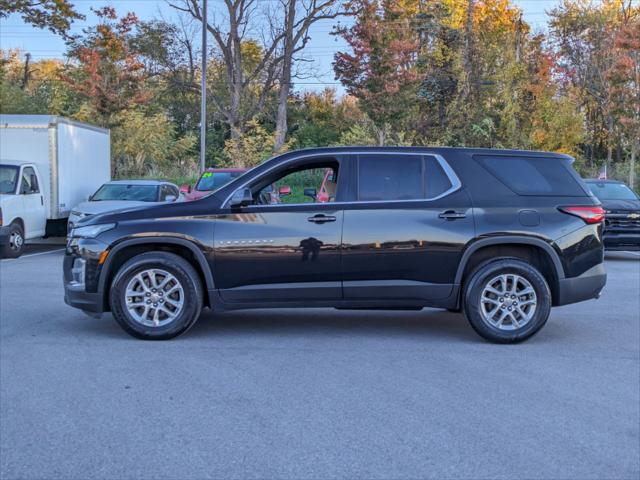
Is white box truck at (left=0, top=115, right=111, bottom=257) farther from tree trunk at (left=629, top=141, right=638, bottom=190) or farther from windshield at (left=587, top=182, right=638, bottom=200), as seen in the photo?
tree trunk at (left=629, top=141, right=638, bottom=190)

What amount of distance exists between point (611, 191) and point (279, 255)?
11.8 meters

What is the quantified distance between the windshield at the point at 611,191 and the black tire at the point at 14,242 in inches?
485

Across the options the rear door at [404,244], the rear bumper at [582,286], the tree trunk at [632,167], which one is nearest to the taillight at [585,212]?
the rear bumper at [582,286]

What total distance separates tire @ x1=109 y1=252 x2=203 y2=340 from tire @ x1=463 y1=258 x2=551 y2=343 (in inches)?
105

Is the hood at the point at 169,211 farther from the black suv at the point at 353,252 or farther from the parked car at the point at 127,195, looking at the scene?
the parked car at the point at 127,195

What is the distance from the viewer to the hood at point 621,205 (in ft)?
50.0

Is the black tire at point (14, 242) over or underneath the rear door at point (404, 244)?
underneath

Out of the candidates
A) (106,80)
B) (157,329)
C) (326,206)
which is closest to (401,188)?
(326,206)

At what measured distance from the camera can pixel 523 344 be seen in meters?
7.12

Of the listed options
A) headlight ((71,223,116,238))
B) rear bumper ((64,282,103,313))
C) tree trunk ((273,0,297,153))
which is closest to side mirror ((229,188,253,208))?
headlight ((71,223,116,238))

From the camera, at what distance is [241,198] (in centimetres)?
693

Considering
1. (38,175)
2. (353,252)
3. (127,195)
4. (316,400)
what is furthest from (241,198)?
(38,175)

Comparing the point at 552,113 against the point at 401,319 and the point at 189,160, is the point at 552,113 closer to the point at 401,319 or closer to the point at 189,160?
the point at 189,160

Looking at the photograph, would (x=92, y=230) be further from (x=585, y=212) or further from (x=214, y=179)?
(x=214, y=179)
